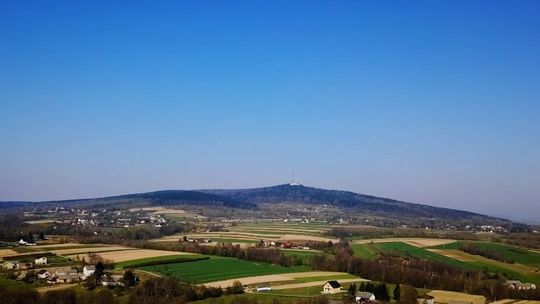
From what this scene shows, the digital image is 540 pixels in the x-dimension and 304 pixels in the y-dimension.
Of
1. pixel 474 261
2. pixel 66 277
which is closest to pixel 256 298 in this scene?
pixel 66 277

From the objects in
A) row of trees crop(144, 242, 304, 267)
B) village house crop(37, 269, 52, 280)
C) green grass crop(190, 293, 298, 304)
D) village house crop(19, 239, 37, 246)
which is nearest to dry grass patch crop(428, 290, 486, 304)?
green grass crop(190, 293, 298, 304)

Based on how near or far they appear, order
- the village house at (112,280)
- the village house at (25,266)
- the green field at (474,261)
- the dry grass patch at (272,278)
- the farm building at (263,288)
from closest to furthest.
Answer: the farm building at (263,288) → the village house at (112,280) → the dry grass patch at (272,278) → the village house at (25,266) → the green field at (474,261)

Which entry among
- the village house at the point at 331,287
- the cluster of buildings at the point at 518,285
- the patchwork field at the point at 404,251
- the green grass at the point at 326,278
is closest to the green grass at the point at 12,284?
the green grass at the point at 326,278

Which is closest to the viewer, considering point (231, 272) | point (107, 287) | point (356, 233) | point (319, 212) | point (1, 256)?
point (107, 287)

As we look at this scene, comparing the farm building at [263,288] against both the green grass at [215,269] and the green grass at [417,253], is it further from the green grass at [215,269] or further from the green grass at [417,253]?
the green grass at [417,253]

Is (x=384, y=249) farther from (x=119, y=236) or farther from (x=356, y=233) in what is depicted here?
(x=119, y=236)

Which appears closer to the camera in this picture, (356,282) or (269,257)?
(356,282)

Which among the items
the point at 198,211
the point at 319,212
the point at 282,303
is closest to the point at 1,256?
the point at 282,303

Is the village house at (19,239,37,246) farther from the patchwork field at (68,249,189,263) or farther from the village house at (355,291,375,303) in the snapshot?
the village house at (355,291,375,303)
